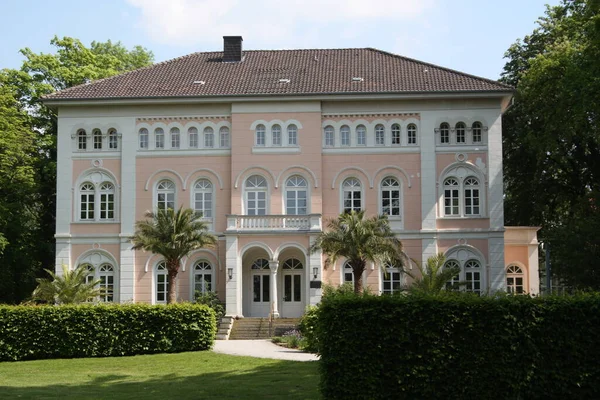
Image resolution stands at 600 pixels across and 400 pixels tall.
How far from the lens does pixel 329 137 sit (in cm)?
4075

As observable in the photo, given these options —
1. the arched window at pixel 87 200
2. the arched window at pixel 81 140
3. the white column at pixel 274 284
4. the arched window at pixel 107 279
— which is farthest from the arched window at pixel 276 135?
the arched window at pixel 107 279

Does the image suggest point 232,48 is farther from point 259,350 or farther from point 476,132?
point 259,350

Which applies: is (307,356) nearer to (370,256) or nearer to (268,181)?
(370,256)

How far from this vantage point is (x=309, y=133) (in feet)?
133

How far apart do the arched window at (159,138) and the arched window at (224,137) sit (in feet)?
9.31

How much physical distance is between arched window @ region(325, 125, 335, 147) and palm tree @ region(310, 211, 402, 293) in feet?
23.5

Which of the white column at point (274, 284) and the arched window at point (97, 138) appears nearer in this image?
the white column at point (274, 284)

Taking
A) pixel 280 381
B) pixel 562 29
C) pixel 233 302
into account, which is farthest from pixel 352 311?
pixel 562 29

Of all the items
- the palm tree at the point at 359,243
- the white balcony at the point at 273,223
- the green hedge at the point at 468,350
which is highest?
the white balcony at the point at 273,223

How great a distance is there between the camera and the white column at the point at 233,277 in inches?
1532

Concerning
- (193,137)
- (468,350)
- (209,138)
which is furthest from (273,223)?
(468,350)

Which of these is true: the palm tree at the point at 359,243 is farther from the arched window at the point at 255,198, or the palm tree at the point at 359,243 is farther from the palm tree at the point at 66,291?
the palm tree at the point at 66,291

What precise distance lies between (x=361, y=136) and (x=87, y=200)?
1372cm

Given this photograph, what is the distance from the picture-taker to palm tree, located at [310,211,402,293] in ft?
110
